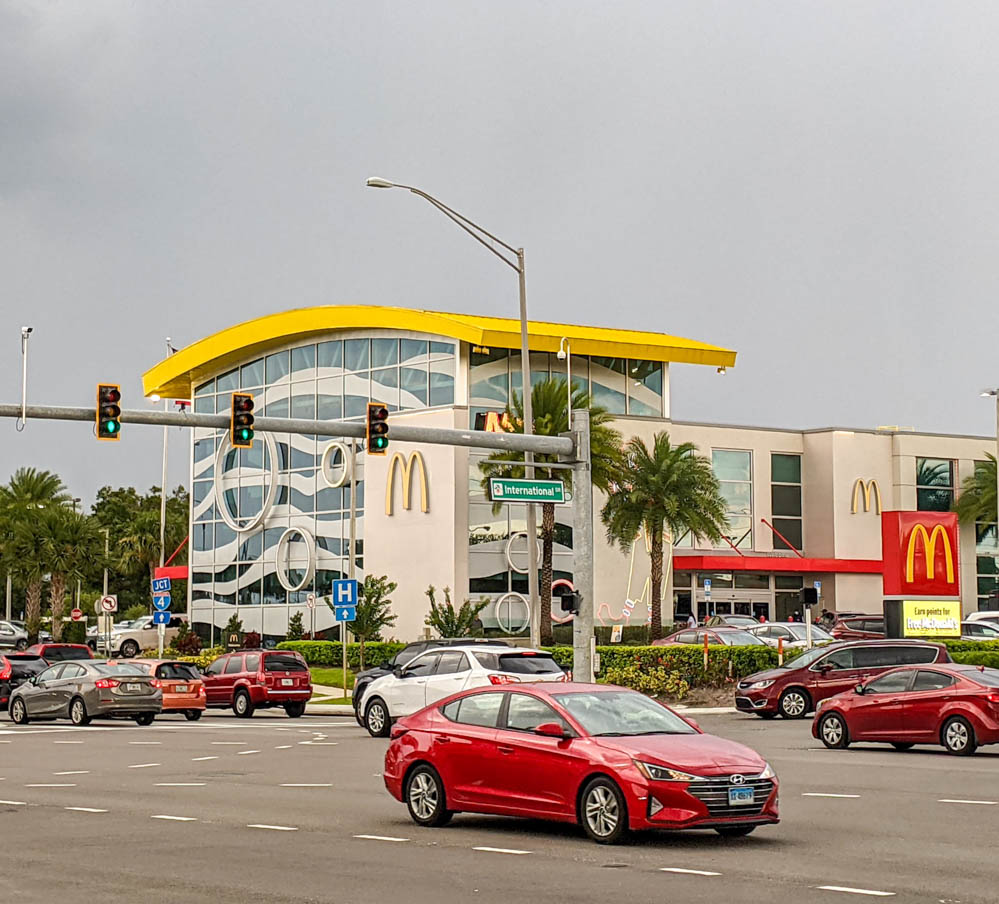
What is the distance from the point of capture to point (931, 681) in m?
24.0

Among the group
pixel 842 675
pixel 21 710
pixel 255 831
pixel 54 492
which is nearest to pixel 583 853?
pixel 255 831

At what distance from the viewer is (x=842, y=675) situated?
32312 mm

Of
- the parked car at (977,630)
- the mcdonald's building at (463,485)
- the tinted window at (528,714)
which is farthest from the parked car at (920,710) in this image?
the mcdonald's building at (463,485)

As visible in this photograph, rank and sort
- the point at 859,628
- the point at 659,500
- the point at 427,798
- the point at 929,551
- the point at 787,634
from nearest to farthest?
the point at 427,798
the point at 929,551
the point at 787,634
the point at 859,628
the point at 659,500

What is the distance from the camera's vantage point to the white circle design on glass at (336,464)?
202 ft

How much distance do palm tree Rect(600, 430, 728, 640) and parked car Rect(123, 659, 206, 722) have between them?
20855 mm

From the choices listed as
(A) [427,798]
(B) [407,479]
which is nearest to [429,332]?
(B) [407,479]

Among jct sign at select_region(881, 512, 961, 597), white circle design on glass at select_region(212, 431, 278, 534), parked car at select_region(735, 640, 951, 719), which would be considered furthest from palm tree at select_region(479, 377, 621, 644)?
parked car at select_region(735, 640, 951, 719)

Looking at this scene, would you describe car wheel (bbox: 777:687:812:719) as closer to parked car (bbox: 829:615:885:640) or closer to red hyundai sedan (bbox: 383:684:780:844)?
parked car (bbox: 829:615:885:640)

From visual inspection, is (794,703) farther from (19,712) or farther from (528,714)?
(528,714)

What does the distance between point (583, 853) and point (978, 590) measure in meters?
64.8

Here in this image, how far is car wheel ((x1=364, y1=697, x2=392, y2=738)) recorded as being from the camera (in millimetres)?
29422

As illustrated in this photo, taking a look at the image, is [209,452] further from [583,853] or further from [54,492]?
[583,853]

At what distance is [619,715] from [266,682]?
83.8ft
